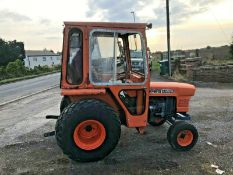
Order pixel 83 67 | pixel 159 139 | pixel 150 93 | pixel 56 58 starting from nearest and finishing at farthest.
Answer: pixel 83 67 → pixel 150 93 → pixel 159 139 → pixel 56 58

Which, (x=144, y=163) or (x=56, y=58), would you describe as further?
(x=56, y=58)

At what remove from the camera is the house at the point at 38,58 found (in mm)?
97812

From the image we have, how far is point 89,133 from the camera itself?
20.6 feet

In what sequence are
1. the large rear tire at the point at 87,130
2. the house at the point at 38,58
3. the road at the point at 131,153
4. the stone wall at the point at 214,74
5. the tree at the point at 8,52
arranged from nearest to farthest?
1. the road at the point at 131,153
2. the large rear tire at the point at 87,130
3. the stone wall at the point at 214,74
4. the tree at the point at 8,52
5. the house at the point at 38,58

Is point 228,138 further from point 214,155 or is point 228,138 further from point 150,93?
point 150,93

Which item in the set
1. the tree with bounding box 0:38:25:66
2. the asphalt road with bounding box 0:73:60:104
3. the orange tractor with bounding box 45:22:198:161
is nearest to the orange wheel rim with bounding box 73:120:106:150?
the orange tractor with bounding box 45:22:198:161

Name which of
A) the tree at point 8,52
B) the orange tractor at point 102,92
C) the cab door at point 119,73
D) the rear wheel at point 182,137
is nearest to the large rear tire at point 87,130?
the orange tractor at point 102,92

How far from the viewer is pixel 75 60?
639cm

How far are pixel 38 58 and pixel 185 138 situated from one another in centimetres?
9964

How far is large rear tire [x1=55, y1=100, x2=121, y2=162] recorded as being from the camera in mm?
6000

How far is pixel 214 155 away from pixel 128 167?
165cm

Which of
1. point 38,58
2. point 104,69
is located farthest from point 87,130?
point 38,58

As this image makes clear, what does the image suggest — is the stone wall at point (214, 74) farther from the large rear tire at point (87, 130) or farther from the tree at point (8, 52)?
the tree at point (8, 52)

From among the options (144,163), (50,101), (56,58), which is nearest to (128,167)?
(144,163)
